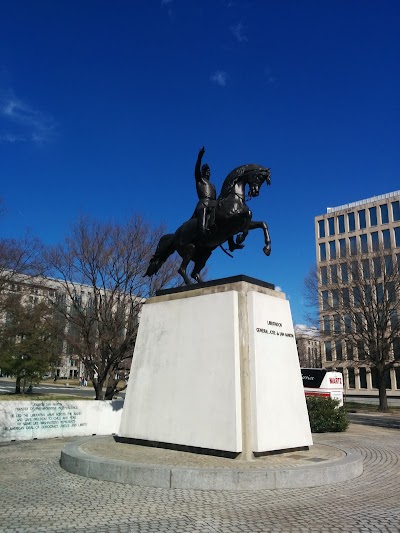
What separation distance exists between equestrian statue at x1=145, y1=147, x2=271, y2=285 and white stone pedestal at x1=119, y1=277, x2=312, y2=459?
1.40 m

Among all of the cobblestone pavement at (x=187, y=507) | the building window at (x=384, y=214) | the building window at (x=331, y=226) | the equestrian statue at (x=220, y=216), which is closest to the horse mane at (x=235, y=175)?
the equestrian statue at (x=220, y=216)

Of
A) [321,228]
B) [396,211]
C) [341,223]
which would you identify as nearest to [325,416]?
[396,211]

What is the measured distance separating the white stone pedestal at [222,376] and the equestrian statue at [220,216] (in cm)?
140

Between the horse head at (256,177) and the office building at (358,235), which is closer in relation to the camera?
the horse head at (256,177)

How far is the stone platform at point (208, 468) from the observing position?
6969 mm

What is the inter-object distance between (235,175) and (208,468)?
6200 mm

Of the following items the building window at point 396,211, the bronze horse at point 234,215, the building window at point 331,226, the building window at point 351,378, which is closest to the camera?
the bronze horse at point 234,215

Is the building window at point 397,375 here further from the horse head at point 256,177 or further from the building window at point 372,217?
the horse head at point 256,177

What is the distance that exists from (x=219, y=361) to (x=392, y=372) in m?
61.1

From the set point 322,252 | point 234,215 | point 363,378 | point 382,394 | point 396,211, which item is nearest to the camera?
point 234,215

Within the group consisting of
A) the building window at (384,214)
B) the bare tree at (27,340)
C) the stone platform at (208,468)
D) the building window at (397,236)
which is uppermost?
the building window at (384,214)

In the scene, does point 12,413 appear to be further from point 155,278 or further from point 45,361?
point 45,361

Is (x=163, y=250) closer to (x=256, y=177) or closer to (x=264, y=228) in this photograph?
(x=264, y=228)

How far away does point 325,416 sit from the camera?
17.0 m
